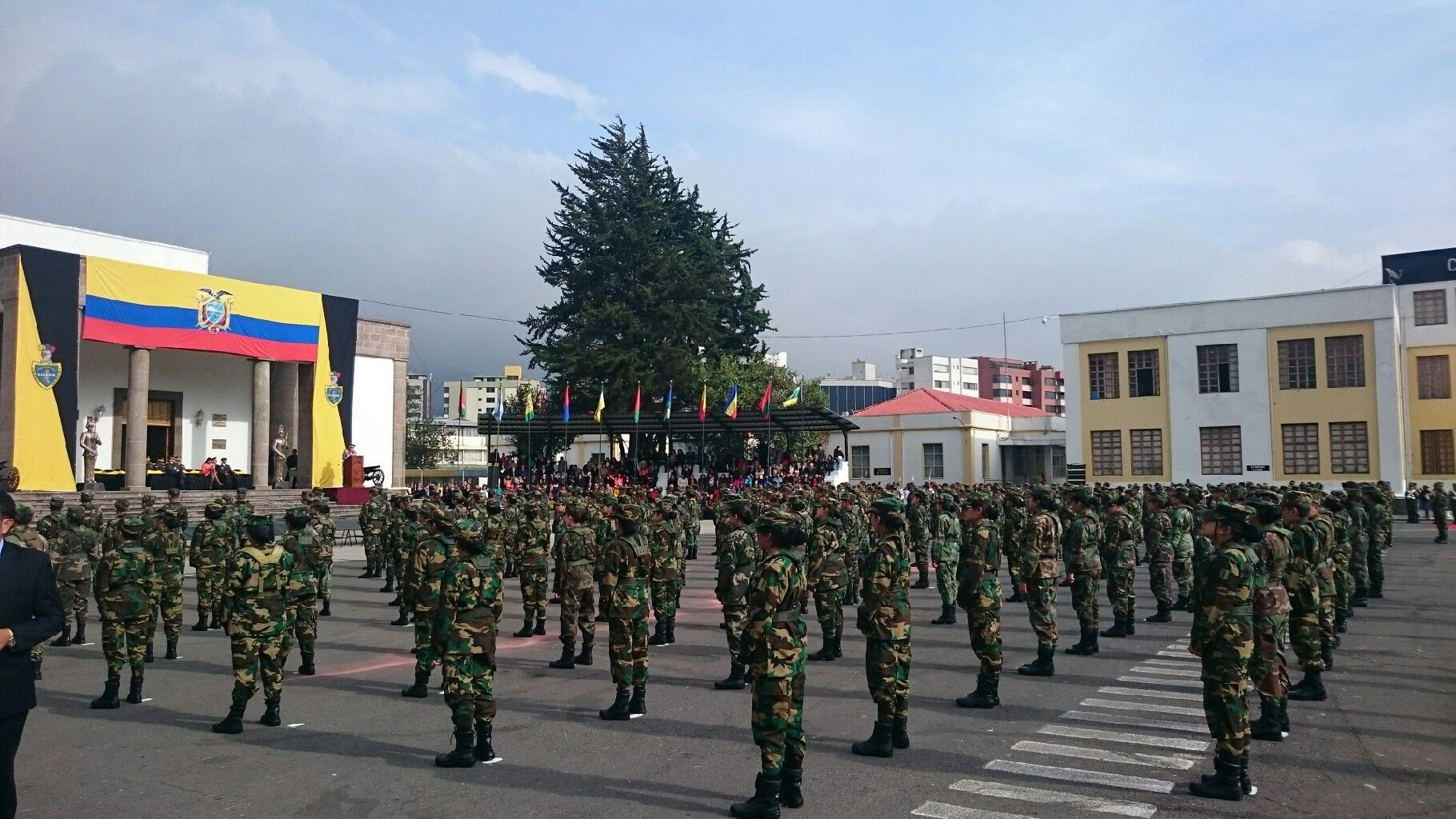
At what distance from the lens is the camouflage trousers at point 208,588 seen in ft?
45.6

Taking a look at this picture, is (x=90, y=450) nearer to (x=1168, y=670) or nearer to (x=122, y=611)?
(x=122, y=611)

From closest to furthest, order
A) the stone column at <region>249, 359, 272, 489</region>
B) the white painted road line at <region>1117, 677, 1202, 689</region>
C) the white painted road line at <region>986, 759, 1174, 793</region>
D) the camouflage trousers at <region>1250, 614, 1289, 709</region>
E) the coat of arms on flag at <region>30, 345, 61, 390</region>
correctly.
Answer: the white painted road line at <region>986, 759, 1174, 793</region> → the camouflage trousers at <region>1250, 614, 1289, 709</region> → the white painted road line at <region>1117, 677, 1202, 689</region> → the coat of arms on flag at <region>30, 345, 61, 390</region> → the stone column at <region>249, 359, 272, 489</region>

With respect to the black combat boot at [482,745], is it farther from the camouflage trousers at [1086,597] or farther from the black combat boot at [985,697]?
the camouflage trousers at [1086,597]

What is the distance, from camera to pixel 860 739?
825 centimetres

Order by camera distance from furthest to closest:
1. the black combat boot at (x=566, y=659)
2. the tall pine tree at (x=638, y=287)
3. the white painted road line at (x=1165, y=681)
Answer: the tall pine tree at (x=638, y=287)
the black combat boot at (x=566, y=659)
the white painted road line at (x=1165, y=681)

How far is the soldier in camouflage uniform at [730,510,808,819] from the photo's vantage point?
6383 mm

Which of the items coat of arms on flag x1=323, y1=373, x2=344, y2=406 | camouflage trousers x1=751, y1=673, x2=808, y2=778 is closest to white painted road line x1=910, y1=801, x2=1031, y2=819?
camouflage trousers x1=751, y1=673, x2=808, y2=778

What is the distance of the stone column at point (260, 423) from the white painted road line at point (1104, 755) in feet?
107

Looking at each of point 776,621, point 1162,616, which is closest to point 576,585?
point 776,621

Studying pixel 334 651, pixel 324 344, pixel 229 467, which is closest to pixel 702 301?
pixel 324 344

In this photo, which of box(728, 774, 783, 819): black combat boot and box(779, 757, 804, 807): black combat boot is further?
box(779, 757, 804, 807): black combat boot

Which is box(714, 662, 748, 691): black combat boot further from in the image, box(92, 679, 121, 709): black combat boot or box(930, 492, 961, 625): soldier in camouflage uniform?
box(92, 679, 121, 709): black combat boot

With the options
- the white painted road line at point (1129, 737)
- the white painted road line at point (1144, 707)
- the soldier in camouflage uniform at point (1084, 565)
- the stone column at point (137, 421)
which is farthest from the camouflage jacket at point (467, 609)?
the stone column at point (137, 421)

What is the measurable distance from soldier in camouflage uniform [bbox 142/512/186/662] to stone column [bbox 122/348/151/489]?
2166cm
